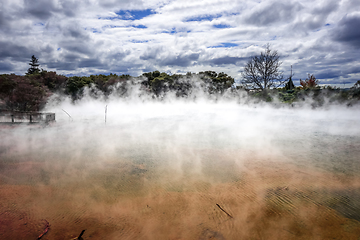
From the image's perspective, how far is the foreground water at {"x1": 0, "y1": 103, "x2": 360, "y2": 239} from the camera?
117 inches

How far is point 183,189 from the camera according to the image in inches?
154

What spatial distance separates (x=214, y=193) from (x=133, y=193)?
4.58 ft

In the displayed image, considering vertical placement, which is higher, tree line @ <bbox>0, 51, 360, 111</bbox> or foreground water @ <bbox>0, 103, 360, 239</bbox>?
tree line @ <bbox>0, 51, 360, 111</bbox>

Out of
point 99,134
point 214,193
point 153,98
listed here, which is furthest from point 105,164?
point 153,98

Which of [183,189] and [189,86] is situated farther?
[189,86]

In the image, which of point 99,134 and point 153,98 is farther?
point 153,98

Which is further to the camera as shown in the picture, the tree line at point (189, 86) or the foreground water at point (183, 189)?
the tree line at point (189, 86)

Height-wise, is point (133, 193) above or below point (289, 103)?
below

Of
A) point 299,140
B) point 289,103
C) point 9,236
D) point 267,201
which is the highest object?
point 289,103

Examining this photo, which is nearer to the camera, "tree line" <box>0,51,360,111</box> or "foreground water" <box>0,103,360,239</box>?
"foreground water" <box>0,103,360,239</box>

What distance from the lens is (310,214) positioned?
10.4 feet

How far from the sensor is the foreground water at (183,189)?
2.97 metres

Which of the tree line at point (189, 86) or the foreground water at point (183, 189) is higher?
the tree line at point (189, 86)

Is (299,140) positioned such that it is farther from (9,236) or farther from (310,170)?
(9,236)
